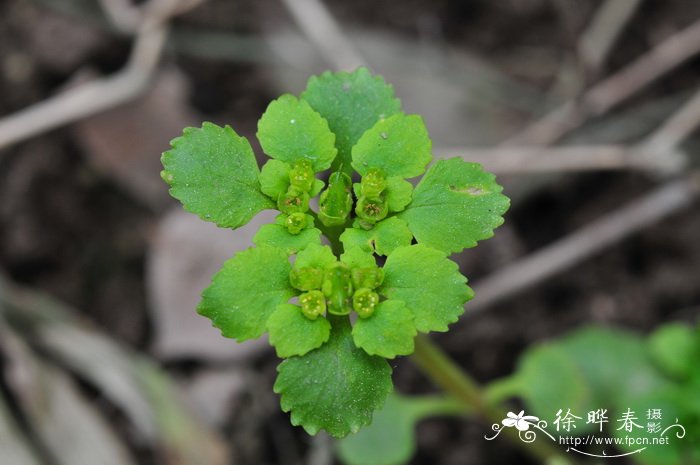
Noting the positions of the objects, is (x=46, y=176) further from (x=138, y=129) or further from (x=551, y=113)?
(x=551, y=113)

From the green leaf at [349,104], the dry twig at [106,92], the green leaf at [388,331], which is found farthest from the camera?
the dry twig at [106,92]

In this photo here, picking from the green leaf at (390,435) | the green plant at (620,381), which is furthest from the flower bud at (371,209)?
the green plant at (620,381)

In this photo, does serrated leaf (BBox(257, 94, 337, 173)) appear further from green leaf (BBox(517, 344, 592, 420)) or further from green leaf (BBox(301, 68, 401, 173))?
green leaf (BBox(517, 344, 592, 420))

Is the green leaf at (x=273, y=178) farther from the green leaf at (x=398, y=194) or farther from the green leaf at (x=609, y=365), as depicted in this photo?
the green leaf at (x=609, y=365)

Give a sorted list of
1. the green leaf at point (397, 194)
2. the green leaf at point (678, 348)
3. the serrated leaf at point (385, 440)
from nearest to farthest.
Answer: the green leaf at point (397, 194) → the serrated leaf at point (385, 440) → the green leaf at point (678, 348)

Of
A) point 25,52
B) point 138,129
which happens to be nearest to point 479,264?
point 138,129

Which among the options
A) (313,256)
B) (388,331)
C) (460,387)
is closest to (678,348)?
(460,387)
